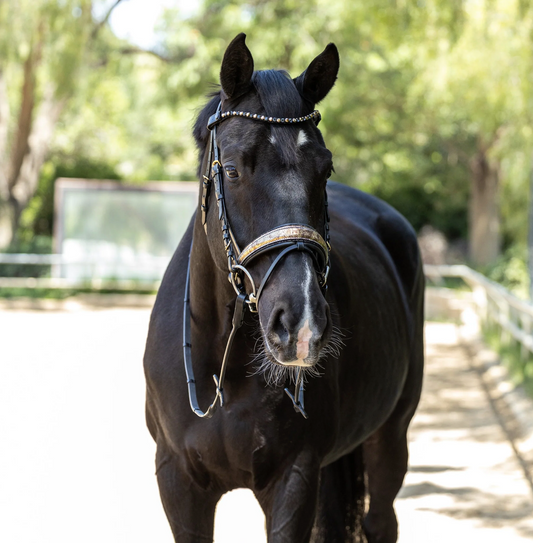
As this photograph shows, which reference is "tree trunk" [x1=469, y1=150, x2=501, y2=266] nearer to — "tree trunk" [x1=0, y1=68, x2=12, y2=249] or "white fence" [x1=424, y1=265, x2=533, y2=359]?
"white fence" [x1=424, y1=265, x2=533, y2=359]

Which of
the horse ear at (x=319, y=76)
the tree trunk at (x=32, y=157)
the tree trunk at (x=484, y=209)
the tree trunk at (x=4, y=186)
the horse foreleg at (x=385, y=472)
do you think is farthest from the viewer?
the tree trunk at (x=484, y=209)

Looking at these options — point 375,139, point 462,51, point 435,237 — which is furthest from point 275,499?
point 435,237

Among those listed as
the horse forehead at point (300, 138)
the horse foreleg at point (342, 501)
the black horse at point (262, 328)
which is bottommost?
the horse foreleg at point (342, 501)

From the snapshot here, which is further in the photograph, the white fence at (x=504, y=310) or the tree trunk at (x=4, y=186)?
the tree trunk at (x=4, y=186)

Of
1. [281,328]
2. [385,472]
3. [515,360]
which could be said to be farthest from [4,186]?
[281,328]

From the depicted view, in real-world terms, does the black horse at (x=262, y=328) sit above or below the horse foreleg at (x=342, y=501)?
above

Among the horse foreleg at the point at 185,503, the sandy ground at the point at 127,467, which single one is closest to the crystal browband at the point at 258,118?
the horse foreleg at the point at 185,503

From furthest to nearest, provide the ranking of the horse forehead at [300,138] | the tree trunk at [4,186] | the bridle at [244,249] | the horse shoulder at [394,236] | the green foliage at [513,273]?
the tree trunk at [4,186] < the green foliage at [513,273] < the horse shoulder at [394,236] < the horse forehead at [300,138] < the bridle at [244,249]

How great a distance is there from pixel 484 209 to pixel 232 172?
23.1 meters

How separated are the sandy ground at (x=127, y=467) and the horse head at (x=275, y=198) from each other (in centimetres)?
279

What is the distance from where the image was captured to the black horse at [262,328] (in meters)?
2.14

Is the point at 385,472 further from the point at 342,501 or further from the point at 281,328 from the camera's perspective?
the point at 281,328

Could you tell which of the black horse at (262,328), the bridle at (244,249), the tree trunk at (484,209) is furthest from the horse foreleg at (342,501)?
the tree trunk at (484,209)

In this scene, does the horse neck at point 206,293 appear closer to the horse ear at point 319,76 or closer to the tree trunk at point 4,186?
the horse ear at point 319,76
